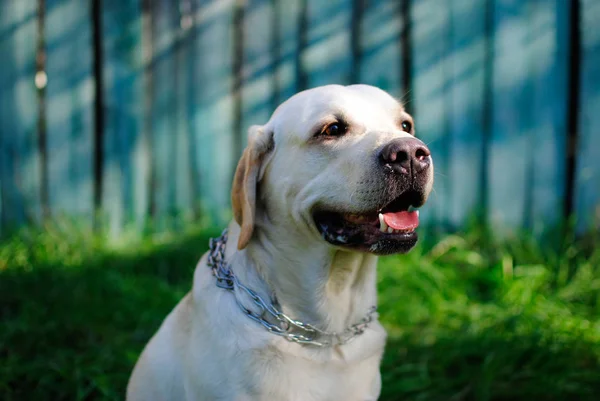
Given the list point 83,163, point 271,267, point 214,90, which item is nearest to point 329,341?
point 271,267

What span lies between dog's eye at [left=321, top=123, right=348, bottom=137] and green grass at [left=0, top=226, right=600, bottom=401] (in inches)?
54.9

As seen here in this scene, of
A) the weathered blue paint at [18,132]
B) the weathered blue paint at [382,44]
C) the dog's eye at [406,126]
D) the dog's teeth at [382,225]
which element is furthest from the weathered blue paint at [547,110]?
the weathered blue paint at [18,132]

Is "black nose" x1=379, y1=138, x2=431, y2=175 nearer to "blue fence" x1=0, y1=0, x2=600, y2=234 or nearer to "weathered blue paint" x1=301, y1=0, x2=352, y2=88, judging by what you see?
"blue fence" x1=0, y1=0, x2=600, y2=234

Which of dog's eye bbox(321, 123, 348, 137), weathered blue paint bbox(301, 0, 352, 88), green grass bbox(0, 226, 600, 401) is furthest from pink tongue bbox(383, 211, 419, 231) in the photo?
weathered blue paint bbox(301, 0, 352, 88)

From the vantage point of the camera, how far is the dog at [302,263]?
6.53 ft

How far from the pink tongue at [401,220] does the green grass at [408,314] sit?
1.14 m

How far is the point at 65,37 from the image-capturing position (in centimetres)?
492

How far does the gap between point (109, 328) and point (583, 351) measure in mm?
2733

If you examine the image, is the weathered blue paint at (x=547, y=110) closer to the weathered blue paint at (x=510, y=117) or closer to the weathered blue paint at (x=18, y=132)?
the weathered blue paint at (x=510, y=117)

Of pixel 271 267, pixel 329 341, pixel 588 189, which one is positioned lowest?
pixel 588 189

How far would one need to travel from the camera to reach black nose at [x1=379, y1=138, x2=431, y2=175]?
6.39 ft

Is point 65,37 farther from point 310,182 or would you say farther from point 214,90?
point 310,182

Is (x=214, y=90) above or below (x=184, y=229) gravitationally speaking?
above

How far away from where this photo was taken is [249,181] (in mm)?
2197
